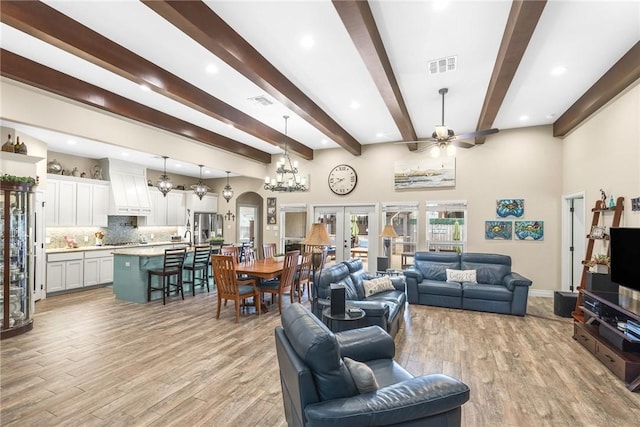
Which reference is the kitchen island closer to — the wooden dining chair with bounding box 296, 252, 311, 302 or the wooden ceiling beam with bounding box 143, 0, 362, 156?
the wooden dining chair with bounding box 296, 252, 311, 302

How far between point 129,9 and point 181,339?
11.9ft

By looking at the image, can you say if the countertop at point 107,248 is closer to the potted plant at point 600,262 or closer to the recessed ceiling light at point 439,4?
the recessed ceiling light at point 439,4

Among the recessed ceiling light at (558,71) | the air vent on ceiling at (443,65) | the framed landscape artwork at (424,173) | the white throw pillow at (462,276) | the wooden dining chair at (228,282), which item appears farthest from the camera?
the framed landscape artwork at (424,173)

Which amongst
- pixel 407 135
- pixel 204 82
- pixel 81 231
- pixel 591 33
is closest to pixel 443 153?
pixel 407 135

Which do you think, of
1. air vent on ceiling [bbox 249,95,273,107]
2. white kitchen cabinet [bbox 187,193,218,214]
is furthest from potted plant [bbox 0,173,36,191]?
white kitchen cabinet [bbox 187,193,218,214]

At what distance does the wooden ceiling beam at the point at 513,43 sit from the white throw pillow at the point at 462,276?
2.86m

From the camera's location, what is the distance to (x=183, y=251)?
5.89m

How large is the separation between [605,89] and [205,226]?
9411mm

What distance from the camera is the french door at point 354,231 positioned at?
7.72 m

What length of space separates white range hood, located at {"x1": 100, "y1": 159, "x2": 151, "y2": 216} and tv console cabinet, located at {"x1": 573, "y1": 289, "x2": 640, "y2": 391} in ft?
29.3

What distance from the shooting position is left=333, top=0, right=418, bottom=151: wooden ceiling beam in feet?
8.50

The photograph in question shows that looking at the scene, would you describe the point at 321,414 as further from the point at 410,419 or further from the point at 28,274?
the point at 28,274

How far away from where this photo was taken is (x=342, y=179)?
26.3 ft

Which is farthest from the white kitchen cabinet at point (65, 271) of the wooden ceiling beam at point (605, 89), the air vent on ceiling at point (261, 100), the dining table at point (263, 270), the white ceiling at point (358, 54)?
the wooden ceiling beam at point (605, 89)
